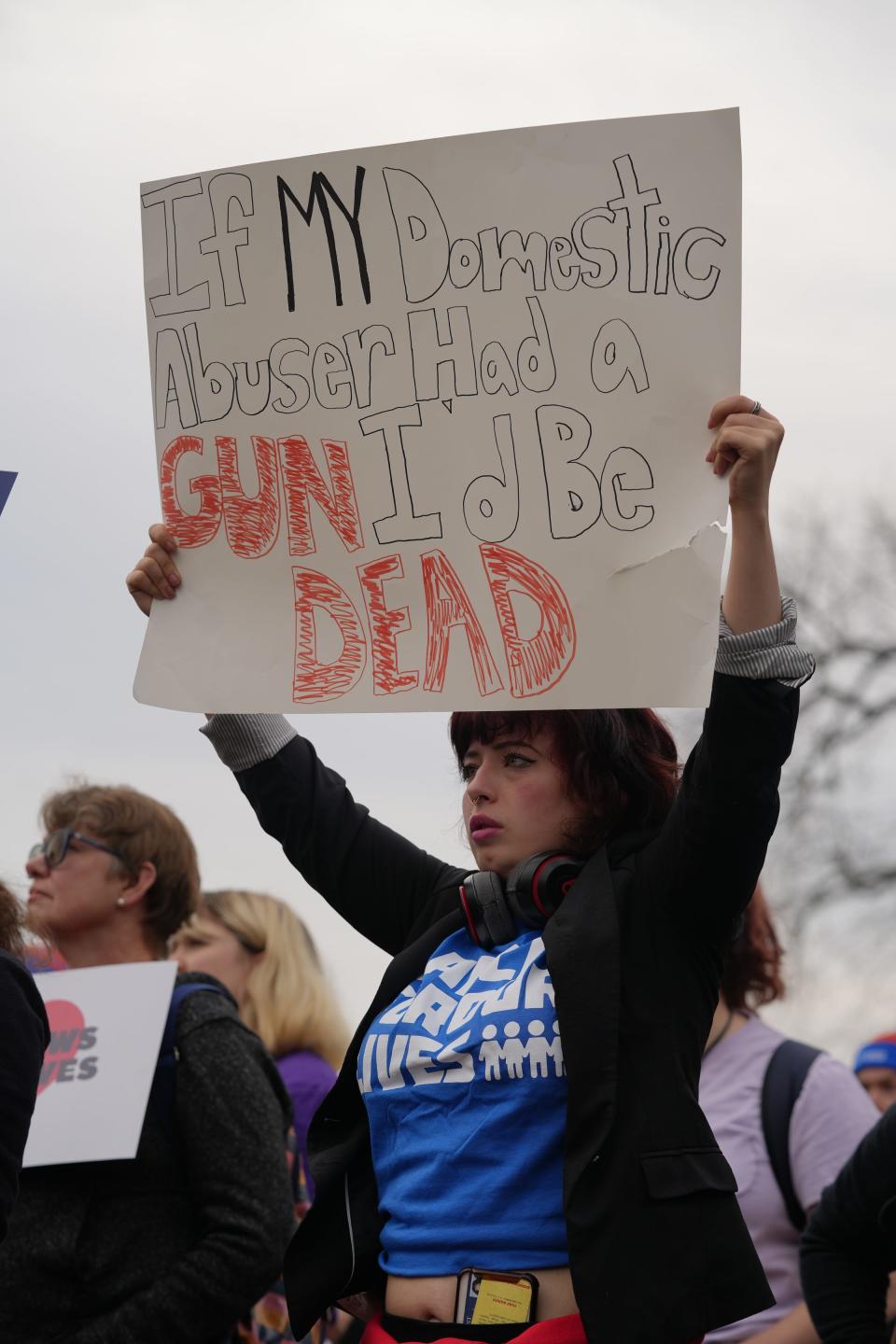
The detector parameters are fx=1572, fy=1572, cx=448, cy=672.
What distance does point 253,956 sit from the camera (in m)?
5.01

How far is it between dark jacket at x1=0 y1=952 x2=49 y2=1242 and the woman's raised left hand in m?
1.23

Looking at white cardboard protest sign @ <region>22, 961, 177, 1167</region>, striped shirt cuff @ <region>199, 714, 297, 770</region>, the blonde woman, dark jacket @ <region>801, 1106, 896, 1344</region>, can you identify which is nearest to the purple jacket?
the blonde woman

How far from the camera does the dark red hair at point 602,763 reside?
2.42 meters

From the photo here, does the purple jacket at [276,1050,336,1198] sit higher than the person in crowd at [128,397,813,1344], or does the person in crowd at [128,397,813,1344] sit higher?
the person in crowd at [128,397,813,1344]

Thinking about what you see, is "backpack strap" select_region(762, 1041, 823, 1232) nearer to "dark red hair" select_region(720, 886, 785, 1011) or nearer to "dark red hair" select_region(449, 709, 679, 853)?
"dark red hair" select_region(720, 886, 785, 1011)

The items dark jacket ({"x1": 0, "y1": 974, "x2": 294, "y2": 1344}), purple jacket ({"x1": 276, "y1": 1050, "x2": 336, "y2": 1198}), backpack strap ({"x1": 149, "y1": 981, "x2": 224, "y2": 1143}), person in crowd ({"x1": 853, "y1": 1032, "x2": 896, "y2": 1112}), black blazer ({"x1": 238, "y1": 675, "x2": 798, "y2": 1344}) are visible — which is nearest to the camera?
black blazer ({"x1": 238, "y1": 675, "x2": 798, "y2": 1344})

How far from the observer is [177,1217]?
3078mm

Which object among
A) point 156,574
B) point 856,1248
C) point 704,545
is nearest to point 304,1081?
point 856,1248

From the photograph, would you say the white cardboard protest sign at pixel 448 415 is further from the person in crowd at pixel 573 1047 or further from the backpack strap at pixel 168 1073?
the backpack strap at pixel 168 1073

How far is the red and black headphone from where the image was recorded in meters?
2.28

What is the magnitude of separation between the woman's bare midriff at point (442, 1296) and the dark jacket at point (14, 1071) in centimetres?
55

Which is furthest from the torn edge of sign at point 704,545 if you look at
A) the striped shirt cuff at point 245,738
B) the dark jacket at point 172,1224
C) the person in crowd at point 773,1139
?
the dark jacket at point 172,1224

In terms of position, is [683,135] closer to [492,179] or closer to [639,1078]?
[492,179]

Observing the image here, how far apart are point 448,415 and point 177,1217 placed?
1683mm
